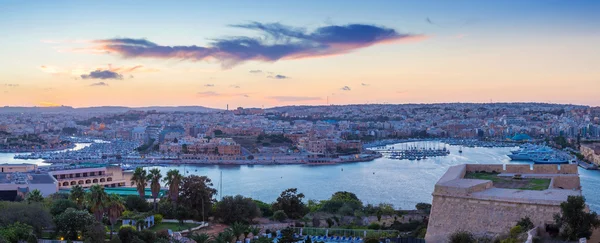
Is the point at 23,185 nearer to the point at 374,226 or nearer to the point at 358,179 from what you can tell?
the point at 374,226

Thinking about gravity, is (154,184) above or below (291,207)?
above

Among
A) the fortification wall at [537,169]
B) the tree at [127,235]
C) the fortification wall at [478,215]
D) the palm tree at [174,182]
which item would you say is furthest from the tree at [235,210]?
the fortification wall at [478,215]

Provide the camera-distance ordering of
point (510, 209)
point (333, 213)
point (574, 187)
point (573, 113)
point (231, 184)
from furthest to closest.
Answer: point (573, 113) < point (231, 184) < point (333, 213) < point (574, 187) < point (510, 209)

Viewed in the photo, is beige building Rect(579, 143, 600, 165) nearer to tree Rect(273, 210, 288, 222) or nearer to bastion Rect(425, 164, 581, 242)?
tree Rect(273, 210, 288, 222)

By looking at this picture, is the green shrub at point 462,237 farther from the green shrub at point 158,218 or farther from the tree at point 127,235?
the green shrub at point 158,218

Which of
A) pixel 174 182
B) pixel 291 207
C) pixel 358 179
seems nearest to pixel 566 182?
pixel 291 207

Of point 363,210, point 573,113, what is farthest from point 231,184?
point 573,113

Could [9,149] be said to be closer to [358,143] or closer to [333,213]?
[358,143]

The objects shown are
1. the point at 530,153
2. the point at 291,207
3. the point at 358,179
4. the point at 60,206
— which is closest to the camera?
the point at 60,206
